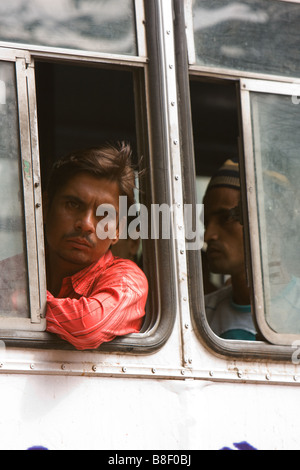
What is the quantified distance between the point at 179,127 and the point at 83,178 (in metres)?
0.39

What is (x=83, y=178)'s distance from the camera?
288cm

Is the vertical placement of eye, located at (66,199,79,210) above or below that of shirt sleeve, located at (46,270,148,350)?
above

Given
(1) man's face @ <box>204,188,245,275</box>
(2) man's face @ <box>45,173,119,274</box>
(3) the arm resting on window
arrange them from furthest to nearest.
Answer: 1. (1) man's face @ <box>204,188,245,275</box>
2. (2) man's face @ <box>45,173,119,274</box>
3. (3) the arm resting on window

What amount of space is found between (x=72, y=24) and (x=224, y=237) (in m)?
1.44

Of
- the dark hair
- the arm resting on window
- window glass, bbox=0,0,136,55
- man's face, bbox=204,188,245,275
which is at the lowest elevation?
the arm resting on window

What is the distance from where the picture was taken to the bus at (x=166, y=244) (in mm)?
2408

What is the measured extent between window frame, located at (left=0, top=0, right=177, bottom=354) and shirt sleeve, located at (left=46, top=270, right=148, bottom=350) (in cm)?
4

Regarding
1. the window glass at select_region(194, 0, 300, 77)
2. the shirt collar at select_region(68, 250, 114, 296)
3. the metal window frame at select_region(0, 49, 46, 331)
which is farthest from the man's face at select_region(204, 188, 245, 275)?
the metal window frame at select_region(0, 49, 46, 331)

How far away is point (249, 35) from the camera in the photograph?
9.75 feet

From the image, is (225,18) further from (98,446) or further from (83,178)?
(98,446)

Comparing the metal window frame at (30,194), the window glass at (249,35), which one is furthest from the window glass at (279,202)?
the metal window frame at (30,194)

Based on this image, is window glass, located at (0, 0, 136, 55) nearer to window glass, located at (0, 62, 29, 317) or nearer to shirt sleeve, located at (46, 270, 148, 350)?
window glass, located at (0, 62, 29, 317)

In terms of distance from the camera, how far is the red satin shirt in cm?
237

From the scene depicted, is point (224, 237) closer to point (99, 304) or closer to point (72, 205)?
point (72, 205)
